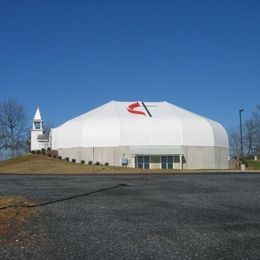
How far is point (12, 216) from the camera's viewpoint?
33.6ft

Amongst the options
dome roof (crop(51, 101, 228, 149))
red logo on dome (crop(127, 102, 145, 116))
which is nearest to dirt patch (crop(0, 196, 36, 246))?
dome roof (crop(51, 101, 228, 149))

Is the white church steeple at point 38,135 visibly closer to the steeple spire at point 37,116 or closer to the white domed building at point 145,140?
the steeple spire at point 37,116

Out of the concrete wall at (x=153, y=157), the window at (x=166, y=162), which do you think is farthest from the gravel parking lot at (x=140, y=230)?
the window at (x=166, y=162)

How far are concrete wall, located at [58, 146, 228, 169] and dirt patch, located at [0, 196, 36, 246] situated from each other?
56.0 m

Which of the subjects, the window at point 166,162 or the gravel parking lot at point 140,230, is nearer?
the gravel parking lot at point 140,230

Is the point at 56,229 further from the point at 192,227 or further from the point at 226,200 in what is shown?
the point at 226,200

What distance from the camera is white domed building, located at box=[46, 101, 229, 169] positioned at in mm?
69500

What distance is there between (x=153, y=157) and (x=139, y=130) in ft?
14.4

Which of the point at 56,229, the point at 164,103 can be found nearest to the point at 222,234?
the point at 56,229

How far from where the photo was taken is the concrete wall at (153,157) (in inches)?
2729

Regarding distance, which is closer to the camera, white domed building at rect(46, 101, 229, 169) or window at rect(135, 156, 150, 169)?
window at rect(135, 156, 150, 169)

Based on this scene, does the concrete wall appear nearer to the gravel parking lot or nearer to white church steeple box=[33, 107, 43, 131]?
white church steeple box=[33, 107, 43, 131]

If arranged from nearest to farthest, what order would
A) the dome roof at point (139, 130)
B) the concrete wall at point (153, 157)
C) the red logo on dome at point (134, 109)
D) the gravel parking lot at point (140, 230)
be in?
1. the gravel parking lot at point (140, 230)
2. the concrete wall at point (153, 157)
3. the dome roof at point (139, 130)
4. the red logo on dome at point (134, 109)

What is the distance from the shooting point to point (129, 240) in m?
8.42
